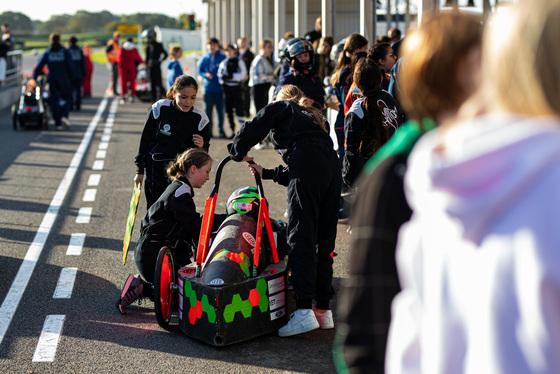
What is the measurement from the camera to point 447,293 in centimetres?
152

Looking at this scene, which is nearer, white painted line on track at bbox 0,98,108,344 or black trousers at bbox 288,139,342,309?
black trousers at bbox 288,139,342,309

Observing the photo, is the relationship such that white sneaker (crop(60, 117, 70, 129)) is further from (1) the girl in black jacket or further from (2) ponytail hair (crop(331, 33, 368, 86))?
(1) the girl in black jacket

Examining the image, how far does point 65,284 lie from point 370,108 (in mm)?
2852

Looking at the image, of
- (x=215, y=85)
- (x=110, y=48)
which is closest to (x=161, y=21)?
(x=110, y=48)

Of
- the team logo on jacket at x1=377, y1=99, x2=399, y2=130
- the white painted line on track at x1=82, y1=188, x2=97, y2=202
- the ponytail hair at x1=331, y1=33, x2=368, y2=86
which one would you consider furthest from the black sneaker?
the white painted line on track at x1=82, y1=188, x2=97, y2=202

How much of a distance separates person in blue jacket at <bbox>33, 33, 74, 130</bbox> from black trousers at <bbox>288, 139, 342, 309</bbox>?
1366cm

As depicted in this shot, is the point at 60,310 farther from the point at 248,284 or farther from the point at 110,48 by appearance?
the point at 110,48

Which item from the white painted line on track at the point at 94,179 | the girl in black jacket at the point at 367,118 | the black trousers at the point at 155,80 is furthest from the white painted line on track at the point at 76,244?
the black trousers at the point at 155,80

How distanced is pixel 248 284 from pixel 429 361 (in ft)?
12.1

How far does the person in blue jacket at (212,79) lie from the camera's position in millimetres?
16266

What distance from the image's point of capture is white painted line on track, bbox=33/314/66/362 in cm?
502

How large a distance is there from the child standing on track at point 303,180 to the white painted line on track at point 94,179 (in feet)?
21.3

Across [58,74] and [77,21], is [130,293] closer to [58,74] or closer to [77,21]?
[58,74]

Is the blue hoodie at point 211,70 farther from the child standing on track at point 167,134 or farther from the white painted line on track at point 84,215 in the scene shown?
the child standing on track at point 167,134
